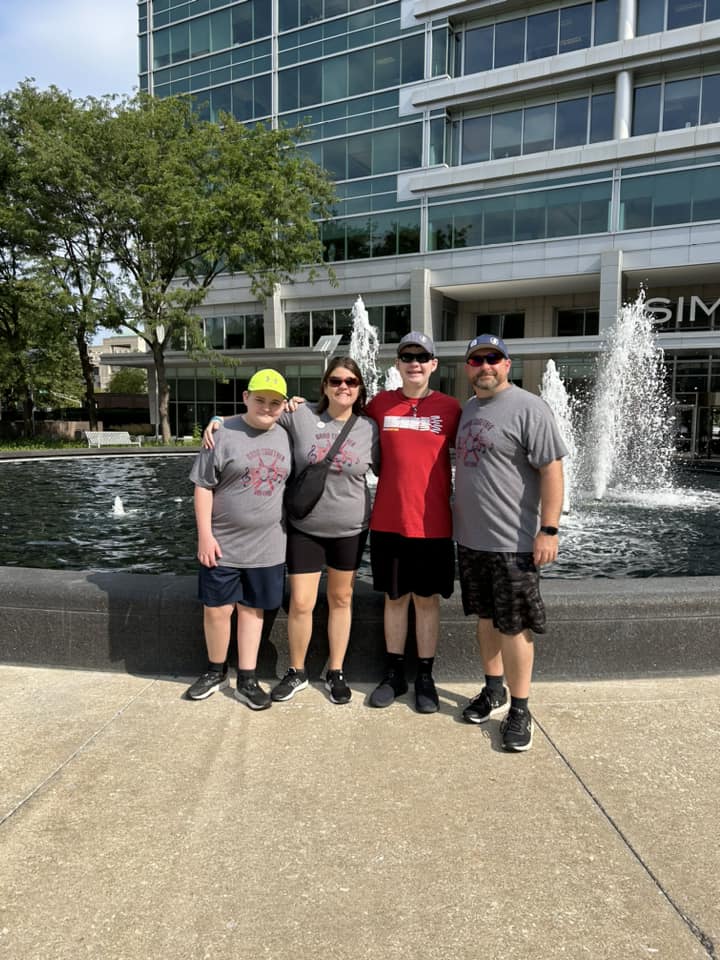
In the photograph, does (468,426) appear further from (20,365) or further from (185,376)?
(185,376)

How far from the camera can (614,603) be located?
13.2 ft

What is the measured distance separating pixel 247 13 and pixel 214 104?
4744mm

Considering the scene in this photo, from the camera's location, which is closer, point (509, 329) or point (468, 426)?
point (468, 426)

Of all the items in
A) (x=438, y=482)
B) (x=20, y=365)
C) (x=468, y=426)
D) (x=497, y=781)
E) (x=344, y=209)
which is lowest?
(x=497, y=781)

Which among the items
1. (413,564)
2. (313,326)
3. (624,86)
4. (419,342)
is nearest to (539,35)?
(624,86)

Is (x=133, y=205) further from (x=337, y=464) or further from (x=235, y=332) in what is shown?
(x=337, y=464)

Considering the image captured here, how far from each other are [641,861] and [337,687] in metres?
1.78

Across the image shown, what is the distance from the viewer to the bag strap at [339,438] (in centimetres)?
365

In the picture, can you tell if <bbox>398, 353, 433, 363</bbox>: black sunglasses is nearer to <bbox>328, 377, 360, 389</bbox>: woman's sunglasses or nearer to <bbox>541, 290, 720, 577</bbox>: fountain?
<bbox>328, 377, 360, 389</bbox>: woman's sunglasses

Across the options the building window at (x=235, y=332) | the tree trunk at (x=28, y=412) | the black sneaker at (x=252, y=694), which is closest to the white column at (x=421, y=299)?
the building window at (x=235, y=332)

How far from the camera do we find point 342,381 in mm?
3607

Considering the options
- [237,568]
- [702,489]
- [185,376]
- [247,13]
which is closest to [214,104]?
[247,13]

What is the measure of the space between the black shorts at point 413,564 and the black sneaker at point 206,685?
3.62 ft

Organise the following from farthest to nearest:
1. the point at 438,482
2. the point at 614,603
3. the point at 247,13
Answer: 1. the point at 247,13
2. the point at 614,603
3. the point at 438,482
